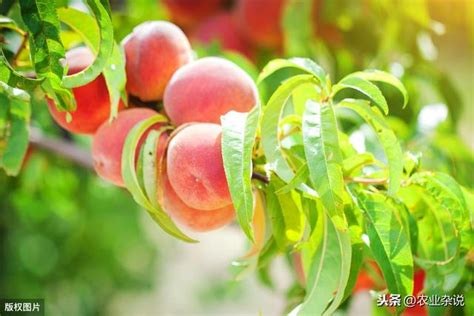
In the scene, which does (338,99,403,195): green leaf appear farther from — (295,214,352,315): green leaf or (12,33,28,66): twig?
(12,33,28,66): twig

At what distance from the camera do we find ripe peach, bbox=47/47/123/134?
1.69ft

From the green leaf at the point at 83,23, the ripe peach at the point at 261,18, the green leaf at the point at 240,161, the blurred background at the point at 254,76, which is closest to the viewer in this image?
the green leaf at the point at 240,161

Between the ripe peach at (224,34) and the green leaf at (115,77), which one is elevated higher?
the green leaf at (115,77)

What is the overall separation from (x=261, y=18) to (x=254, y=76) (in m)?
0.21

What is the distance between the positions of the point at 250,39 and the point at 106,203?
0.71 meters

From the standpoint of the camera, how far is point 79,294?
1.60 m

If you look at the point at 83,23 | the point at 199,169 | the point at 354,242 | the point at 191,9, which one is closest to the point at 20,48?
the point at 83,23

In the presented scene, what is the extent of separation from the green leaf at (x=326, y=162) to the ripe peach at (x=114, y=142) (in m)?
0.13

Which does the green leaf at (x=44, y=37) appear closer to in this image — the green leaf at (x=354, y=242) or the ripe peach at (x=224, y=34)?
the green leaf at (x=354, y=242)

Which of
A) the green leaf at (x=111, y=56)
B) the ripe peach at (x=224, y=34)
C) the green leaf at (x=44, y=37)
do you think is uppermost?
the green leaf at (x=44, y=37)

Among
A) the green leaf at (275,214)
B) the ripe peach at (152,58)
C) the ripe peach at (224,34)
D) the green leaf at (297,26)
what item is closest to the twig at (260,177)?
the green leaf at (275,214)

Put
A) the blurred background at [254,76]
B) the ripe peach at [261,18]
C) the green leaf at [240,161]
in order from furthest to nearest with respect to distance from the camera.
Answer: the ripe peach at [261,18], the blurred background at [254,76], the green leaf at [240,161]

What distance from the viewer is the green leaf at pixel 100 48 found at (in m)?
0.43

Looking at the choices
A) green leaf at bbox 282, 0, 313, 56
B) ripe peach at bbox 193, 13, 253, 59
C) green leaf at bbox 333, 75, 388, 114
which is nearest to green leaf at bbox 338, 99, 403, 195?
green leaf at bbox 333, 75, 388, 114
